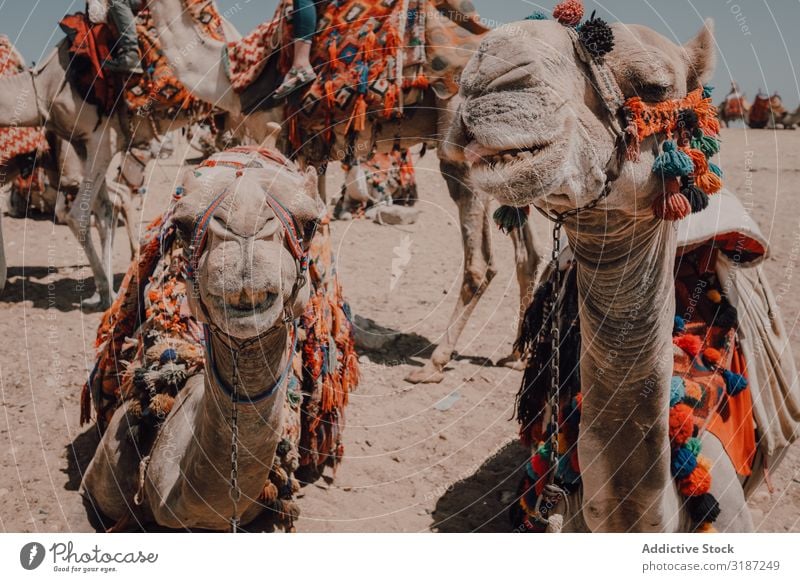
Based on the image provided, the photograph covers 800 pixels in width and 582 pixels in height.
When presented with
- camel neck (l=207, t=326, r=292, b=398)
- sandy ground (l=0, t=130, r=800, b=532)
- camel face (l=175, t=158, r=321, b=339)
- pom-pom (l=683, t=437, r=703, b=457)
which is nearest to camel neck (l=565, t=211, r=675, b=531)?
pom-pom (l=683, t=437, r=703, b=457)

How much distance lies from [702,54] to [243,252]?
4.66ft

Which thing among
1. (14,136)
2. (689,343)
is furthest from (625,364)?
(14,136)

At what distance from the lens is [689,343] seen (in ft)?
11.1

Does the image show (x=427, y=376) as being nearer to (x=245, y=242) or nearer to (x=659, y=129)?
(x=245, y=242)

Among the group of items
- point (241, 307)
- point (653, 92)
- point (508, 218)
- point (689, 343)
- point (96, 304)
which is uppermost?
point (653, 92)

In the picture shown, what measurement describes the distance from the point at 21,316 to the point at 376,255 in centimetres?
359

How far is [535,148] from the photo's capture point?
72.9 inches

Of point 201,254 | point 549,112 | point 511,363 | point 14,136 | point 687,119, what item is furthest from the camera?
point 14,136

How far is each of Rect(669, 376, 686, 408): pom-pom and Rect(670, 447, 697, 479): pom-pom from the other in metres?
0.18

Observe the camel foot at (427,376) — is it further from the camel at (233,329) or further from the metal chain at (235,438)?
the metal chain at (235,438)

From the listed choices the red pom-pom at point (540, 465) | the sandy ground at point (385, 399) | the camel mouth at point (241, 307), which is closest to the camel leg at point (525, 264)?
the sandy ground at point (385, 399)

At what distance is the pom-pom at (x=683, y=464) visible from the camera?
9.29ft

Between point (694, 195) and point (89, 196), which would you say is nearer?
point (694, 195)
